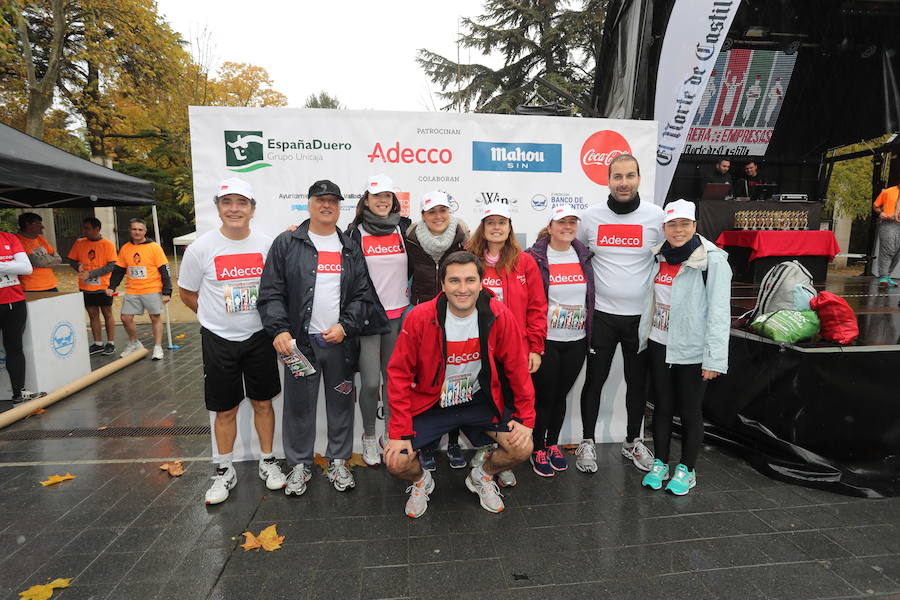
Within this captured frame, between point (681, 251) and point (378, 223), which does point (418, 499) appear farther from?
point (681, 251)

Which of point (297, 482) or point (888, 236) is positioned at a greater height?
point (888, 236)

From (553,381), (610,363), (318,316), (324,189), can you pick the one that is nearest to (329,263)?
(318,316)

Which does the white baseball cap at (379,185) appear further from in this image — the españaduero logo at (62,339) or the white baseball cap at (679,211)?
the españaduero logo at (62,339)

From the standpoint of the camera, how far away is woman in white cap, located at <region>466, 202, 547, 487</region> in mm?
2992

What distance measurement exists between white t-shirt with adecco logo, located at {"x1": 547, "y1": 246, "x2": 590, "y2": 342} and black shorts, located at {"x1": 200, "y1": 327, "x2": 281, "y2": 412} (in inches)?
73.0

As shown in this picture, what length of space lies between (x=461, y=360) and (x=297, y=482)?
140cm

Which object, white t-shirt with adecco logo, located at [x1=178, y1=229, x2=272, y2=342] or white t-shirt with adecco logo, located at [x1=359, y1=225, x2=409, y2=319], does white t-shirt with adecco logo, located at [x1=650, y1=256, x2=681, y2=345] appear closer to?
white t-shirt with adecco logo, located at [x1=359, y1=225, x2=409, y2=319]

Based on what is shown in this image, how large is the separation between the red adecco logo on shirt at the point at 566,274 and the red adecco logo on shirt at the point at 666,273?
1.60ft

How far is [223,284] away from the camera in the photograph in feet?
9.46

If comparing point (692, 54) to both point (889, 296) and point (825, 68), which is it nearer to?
→ point (889, 296)

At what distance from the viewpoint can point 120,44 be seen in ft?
46.4

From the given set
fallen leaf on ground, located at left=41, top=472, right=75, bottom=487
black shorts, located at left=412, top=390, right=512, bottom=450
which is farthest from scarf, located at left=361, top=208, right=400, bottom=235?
fallen leaf on ground, located at left=41, top=472, right=75, bottom=487

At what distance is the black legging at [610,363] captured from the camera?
327 cm

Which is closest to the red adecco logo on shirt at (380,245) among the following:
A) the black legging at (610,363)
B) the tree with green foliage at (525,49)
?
the black legging at (610,363)
